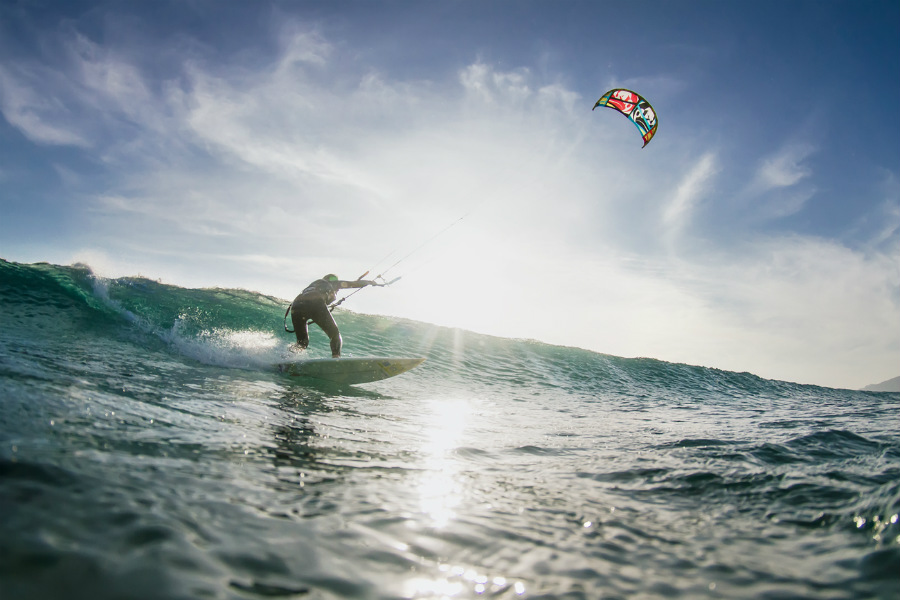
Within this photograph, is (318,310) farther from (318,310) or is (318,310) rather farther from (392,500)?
(392,500)

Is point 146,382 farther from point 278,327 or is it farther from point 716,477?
point 278,327

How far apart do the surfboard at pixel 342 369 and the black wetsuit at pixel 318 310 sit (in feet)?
1.65

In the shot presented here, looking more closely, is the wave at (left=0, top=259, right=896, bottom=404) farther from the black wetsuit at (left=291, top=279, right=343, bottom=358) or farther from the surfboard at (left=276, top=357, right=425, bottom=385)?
the black wetsuit at (left=291, top=279, right=343, bottom=358)

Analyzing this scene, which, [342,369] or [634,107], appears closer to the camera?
[342,369]

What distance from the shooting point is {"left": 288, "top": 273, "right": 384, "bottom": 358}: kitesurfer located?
10617 mm

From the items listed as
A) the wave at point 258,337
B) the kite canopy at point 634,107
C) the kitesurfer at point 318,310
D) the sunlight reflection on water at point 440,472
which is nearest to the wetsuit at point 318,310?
the kitesurfer at point 318,310

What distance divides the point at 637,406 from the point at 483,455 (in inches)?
354

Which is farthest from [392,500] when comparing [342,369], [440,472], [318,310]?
[318,310]

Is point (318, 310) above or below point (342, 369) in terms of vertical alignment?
above

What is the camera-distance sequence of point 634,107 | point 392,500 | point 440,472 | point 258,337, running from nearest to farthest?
point 392,500
point 440,472
point 634,107
point 258,337

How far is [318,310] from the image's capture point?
10.6 m

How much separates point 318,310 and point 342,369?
1.56 metres

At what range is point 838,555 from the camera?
2387mm

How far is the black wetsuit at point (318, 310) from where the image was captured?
34.8 feet
